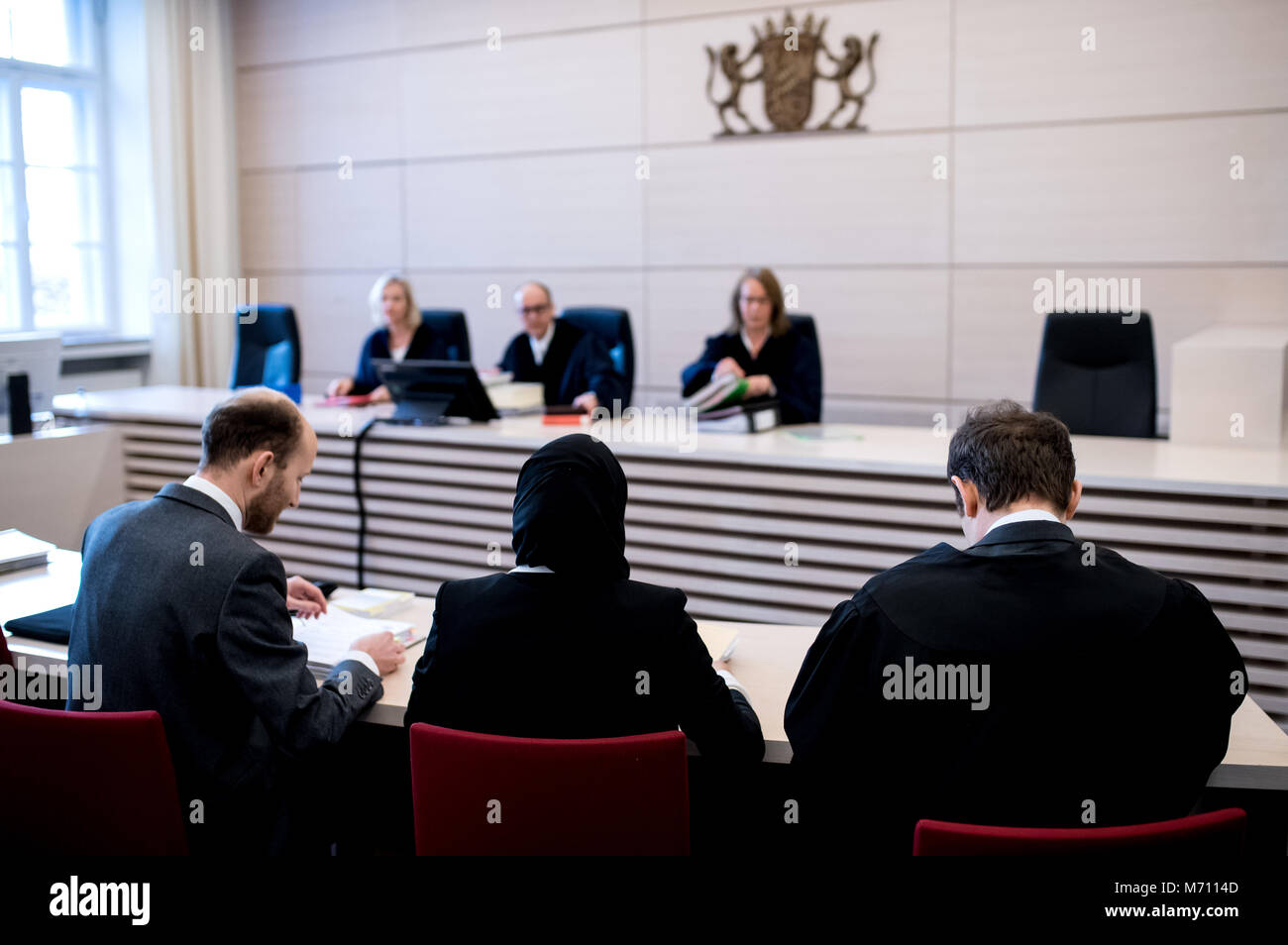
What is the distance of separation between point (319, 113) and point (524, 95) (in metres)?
1.48

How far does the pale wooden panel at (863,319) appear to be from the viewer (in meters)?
5.44

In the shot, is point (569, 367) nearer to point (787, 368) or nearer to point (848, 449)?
point (787, 368)

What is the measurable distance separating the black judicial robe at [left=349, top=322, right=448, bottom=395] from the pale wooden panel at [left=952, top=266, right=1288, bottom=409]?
8.12 ft

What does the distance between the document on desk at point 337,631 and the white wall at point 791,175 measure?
3771mm

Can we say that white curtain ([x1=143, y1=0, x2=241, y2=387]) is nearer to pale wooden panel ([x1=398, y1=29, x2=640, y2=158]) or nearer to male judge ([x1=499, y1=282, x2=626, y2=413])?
pale wooden panel ([x1=398, y1=29, x2=640, y2=158])

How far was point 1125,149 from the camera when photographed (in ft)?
16.2

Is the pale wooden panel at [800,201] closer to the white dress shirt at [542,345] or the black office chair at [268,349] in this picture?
the white dress shirt at [542,345]

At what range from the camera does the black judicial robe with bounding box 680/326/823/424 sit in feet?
14.5

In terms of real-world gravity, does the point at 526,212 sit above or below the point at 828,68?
below

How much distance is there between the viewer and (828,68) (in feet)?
18.0

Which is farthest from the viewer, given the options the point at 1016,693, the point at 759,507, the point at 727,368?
the point at 727,368

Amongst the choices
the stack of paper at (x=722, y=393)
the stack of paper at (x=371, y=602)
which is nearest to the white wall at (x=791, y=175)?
the stack of paper at (x=722, y=393)

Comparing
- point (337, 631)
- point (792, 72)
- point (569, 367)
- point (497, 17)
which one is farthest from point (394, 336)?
point (337, 631)
